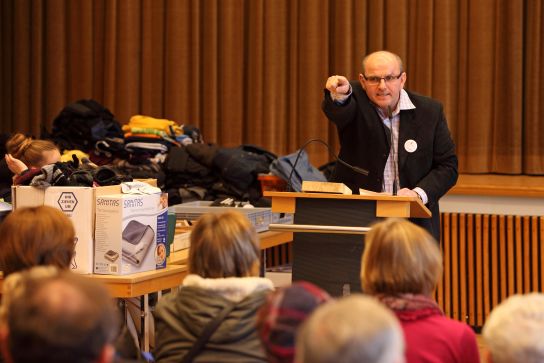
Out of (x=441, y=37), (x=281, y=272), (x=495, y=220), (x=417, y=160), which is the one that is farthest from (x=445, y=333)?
(x=441, y=37)

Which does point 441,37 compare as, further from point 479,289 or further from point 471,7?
point 479,289

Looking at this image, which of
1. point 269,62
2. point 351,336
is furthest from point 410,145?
point 269,62

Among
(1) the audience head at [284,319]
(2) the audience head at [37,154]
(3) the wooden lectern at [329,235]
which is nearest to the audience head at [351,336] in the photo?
(1) the audience head at [284,319]

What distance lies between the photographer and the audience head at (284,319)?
201cm

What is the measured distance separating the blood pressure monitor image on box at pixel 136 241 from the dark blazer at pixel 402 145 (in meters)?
1.10

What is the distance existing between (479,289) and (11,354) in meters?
5.08

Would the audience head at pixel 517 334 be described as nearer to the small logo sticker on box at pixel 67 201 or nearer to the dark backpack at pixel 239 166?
the small logo sticker on box at pixel 67 201

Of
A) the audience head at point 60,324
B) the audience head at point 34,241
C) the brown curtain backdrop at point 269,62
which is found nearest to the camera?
the audience head at point 60,324

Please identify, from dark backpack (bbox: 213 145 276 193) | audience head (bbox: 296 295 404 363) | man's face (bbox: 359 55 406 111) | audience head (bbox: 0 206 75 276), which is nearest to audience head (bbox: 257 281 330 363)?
audience head (bbox: 296 295 404 363)

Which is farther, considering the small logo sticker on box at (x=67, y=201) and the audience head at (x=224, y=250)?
the small logo sticker on box at (x=67, y=201)

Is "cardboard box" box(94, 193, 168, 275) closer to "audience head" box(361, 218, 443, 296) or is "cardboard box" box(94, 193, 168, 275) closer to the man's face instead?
the man's face

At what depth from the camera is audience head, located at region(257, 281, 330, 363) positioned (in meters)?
2.01

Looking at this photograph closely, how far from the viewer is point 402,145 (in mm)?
4379

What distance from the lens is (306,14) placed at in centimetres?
718
